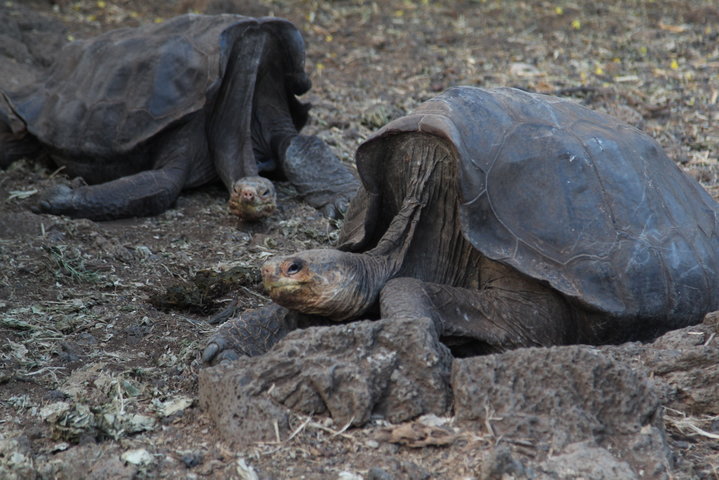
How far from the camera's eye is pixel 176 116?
5562 mm

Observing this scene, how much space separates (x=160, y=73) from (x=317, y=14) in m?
4.04

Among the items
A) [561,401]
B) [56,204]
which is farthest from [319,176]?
[561,401]

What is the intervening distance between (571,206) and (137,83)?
3.26 meters

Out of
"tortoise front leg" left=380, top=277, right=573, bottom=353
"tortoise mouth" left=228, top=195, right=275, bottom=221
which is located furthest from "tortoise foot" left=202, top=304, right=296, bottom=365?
"tortoise mouth" left=228, top=195, right=275, bottom=221

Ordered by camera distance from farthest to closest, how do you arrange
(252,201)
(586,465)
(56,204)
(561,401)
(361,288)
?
(56,204)
(252,201)
(361,288)
(561,401)
(586,465)

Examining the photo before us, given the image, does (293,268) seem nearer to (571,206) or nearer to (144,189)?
(571,206)

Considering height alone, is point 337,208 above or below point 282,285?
below

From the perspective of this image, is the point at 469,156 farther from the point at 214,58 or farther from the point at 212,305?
the point at 214,58

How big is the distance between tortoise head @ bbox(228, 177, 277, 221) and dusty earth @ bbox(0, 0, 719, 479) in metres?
0.09

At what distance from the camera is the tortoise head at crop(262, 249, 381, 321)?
323 cm

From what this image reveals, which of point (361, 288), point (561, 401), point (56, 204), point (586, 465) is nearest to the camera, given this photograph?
point (586, 465)

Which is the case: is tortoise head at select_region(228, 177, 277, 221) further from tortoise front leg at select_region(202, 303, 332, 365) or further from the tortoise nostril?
the tortoise nostril

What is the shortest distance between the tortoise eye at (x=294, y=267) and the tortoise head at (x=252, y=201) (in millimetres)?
1852

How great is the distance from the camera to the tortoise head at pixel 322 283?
323 centimetres
